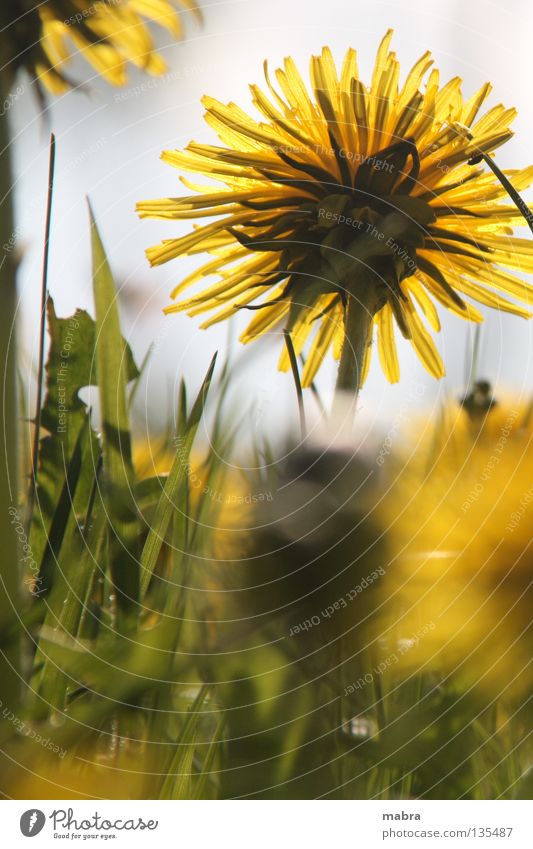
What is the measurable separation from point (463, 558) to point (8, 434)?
0.18 m

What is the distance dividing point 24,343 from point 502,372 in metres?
0.19

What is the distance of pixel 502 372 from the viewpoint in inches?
12.3

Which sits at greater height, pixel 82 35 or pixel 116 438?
pixel 82 35

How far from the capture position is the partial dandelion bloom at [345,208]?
279 millimetres

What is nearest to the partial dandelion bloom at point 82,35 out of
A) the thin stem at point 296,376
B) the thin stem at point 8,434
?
the thin stem at point 8,434

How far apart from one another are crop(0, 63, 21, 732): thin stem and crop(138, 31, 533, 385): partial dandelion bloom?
0.17 feet

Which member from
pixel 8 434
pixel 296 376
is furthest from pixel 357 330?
pixel 8 434

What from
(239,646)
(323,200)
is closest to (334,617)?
(239,646)
